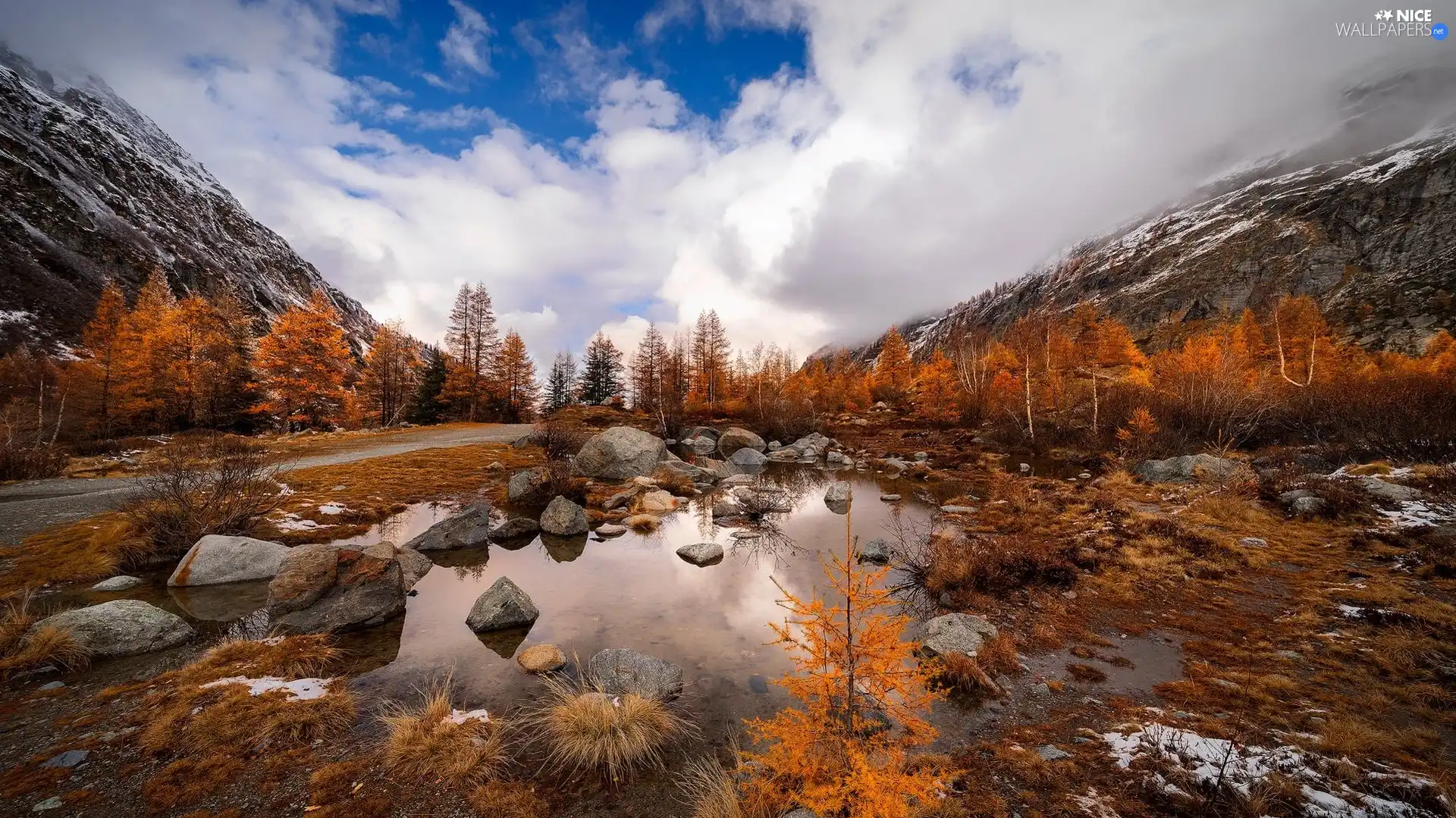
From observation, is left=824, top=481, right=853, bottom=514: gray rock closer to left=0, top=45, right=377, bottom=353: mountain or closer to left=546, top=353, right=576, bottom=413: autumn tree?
left=546, top=353, right=576, bottom=413: autumn tree

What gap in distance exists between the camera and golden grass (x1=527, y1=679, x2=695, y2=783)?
15.4 ft

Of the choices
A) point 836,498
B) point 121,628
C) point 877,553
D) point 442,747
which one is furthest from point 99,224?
point 877,553

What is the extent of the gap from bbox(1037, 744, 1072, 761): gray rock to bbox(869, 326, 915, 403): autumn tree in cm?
5136

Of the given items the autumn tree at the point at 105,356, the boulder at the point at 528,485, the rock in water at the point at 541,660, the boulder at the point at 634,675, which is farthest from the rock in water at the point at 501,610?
the autumn tree at the point at 105,356

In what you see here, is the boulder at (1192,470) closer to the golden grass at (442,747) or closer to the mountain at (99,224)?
the golden grass at (442,747)

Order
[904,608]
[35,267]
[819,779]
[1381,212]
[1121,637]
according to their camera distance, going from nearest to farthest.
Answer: [819,779] → [1121,637] → [904,608] → [35,267] → [1381,212]

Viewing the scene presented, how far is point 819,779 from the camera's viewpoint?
3633 mm

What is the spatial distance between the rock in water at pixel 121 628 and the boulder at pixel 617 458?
14764 mm

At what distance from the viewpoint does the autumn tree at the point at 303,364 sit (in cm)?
3025

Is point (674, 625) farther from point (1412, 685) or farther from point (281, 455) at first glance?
point (281, 455)

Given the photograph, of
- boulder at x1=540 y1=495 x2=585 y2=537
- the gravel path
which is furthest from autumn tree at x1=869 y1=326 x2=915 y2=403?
the gravel path

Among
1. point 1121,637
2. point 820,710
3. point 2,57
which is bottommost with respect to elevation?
point 1121,637

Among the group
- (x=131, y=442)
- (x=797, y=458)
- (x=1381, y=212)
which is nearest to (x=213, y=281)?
(x=131, y=442)

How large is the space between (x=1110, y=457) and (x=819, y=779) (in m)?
24.6
